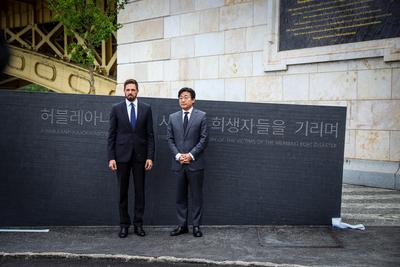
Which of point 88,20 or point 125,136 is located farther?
point 88,20

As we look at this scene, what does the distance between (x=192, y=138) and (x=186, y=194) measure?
770mm

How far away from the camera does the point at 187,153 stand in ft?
18.9

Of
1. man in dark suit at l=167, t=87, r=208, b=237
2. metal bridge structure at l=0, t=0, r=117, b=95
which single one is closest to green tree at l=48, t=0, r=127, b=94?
metal bridge structure at l=0, t=0, r=117, b=95

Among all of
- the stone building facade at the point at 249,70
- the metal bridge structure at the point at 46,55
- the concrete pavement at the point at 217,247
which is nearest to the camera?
the concrete pavement at the point at 217,247

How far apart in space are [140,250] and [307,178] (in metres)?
2.59

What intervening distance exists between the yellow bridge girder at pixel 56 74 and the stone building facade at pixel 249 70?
24.4ft

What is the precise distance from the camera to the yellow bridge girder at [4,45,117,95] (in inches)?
921

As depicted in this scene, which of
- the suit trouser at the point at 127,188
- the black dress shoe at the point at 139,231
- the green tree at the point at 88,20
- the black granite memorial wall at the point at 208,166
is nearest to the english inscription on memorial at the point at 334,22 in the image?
the black granite memorial wall at the point at 208,166

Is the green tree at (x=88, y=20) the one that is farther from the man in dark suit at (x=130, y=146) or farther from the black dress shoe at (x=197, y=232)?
the black dress shoe at (x=197, y=232)

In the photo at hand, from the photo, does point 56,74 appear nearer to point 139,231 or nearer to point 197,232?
point 139,231

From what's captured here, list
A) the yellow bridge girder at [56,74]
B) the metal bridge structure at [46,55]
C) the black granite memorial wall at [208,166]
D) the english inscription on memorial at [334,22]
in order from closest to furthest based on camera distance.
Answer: the black granite memorial wall at [208,166] → the english inscription on memorial at [334,22] → the yellow bridge girder at [56,74] → the metal bridge structure at [46,55]

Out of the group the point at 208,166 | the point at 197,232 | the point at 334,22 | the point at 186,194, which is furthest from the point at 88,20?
the point at 197,232

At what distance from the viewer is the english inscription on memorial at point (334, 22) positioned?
9.84m

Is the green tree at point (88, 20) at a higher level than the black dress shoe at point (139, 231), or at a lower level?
higher
